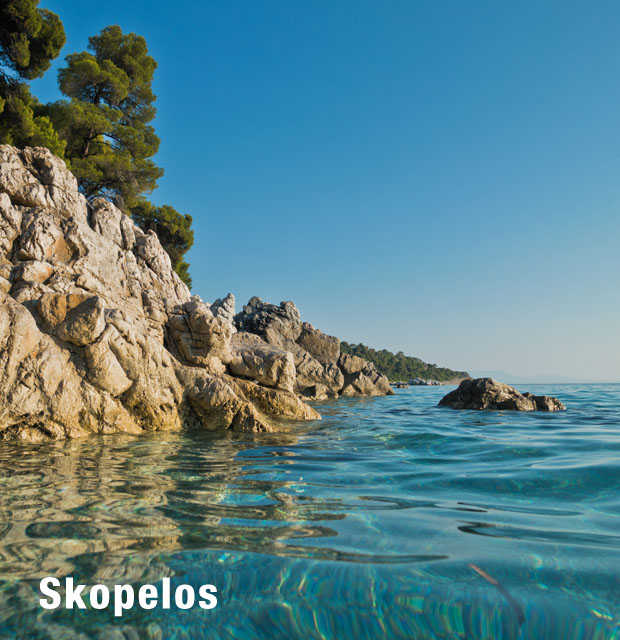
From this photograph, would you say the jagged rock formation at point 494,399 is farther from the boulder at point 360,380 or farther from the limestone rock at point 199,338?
the boulder at point 360,380

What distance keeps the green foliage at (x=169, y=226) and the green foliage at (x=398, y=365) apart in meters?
36.0

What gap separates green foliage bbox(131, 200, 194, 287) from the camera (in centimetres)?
2962

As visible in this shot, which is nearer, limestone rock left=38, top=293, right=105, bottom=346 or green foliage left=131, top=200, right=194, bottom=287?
limestone rock left=38, top=293, right=105, bottom=346

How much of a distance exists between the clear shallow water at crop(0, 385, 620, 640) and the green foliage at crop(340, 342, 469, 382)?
58952mm

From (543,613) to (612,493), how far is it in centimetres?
263

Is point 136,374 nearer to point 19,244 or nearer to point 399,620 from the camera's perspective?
point 19,244

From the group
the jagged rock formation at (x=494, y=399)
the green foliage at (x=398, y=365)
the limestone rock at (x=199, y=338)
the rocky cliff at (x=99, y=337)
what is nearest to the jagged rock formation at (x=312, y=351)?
the jagged rock formation at (x=494, y=399)

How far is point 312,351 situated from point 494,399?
58.2 feet

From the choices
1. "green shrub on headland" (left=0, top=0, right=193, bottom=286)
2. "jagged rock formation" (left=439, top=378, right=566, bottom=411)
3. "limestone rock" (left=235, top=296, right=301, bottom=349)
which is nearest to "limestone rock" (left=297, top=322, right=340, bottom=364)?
"limestone rock" (left=235, top=296, right=301, bottom=349)

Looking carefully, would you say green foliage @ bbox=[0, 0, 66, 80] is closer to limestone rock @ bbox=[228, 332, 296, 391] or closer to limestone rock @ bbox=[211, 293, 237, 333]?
limestone rock @ bbox=[211, 293, 237, 333]

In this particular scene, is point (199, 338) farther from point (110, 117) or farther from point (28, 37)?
point (110, 117)

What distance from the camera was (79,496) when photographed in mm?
3670

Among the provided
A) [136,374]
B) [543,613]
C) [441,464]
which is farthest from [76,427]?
[543,613]

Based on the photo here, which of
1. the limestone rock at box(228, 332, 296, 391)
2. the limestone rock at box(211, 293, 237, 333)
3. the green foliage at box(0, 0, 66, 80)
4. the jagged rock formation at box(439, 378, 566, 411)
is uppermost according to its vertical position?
the green foliage at box(0, 0, 66, 80)
